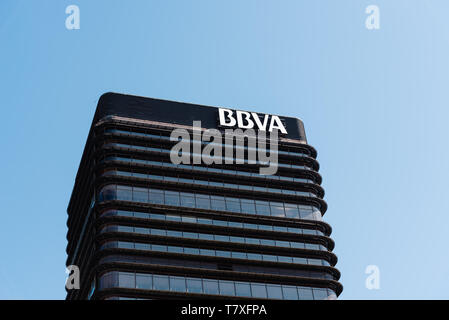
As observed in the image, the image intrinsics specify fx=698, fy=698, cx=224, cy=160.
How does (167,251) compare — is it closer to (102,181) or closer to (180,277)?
(180,277)

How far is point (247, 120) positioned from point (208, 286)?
39453 mm

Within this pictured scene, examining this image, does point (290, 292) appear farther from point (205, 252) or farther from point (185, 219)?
point (185, 219)

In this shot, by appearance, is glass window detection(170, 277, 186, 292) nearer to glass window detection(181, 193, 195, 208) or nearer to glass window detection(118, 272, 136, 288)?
glass window detection(118, 272, 136, 288)

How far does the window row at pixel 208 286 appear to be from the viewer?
96062 mm

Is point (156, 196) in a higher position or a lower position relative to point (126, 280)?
higher

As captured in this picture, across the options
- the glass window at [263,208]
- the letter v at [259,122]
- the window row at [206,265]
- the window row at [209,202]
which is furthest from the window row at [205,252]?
the letter v at [259,122]

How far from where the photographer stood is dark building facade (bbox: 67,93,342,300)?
99.6 m

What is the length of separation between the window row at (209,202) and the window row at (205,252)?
819 centimetres

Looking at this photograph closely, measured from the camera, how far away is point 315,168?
12669 cm

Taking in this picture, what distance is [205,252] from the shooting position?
342ft

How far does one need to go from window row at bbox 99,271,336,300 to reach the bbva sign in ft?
112

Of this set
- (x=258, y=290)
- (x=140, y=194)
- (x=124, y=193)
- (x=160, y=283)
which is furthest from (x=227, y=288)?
(x=124, y=193)

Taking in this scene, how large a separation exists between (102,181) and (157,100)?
927 inches
